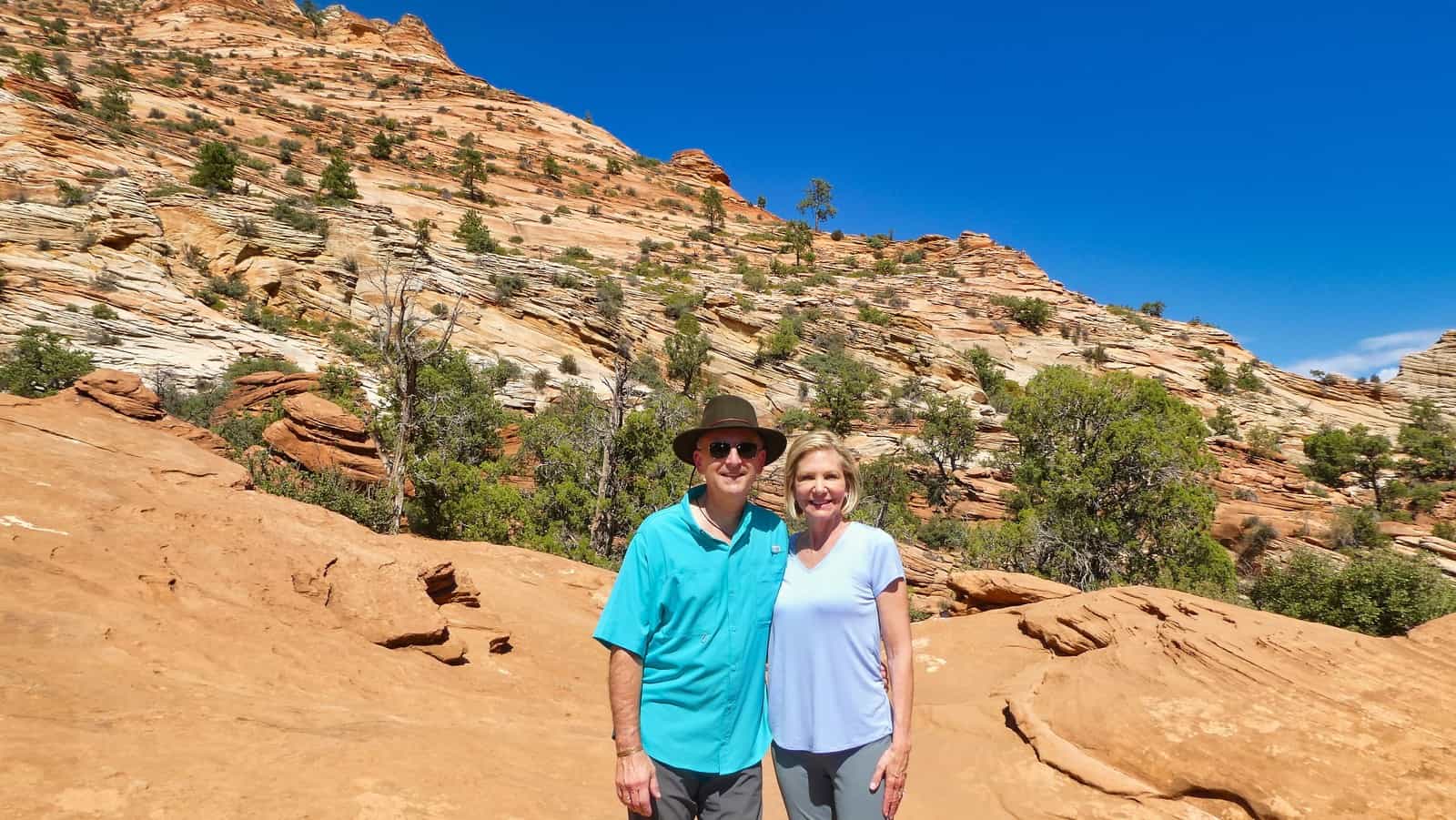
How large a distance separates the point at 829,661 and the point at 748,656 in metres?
0.27

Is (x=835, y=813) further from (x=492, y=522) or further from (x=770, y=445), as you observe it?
(x=492, y=522)

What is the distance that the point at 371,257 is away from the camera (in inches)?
1091

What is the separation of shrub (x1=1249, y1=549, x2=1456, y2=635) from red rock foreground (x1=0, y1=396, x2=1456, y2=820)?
10.1m

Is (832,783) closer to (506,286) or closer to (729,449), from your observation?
(729,449)

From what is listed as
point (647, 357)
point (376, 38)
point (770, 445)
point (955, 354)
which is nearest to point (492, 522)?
point (770, 445)

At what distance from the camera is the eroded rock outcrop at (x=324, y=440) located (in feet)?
46.6

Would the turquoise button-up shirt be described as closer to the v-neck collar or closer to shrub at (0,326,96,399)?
the v-neck collar

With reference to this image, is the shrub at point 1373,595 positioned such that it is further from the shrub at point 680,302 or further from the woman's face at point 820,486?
the shrub at point 680,302

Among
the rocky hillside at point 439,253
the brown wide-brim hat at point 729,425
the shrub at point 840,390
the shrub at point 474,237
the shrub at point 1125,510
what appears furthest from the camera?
the shrub at point 474,237

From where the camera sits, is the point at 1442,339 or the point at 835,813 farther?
the point at 1442,339

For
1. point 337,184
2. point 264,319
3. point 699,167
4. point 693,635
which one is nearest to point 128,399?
point 264,319

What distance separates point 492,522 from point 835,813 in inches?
481

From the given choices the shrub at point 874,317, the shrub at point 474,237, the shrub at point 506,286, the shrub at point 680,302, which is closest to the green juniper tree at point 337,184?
the shrub at point 474,237

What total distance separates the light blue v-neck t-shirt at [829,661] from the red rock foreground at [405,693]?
5.67ft
